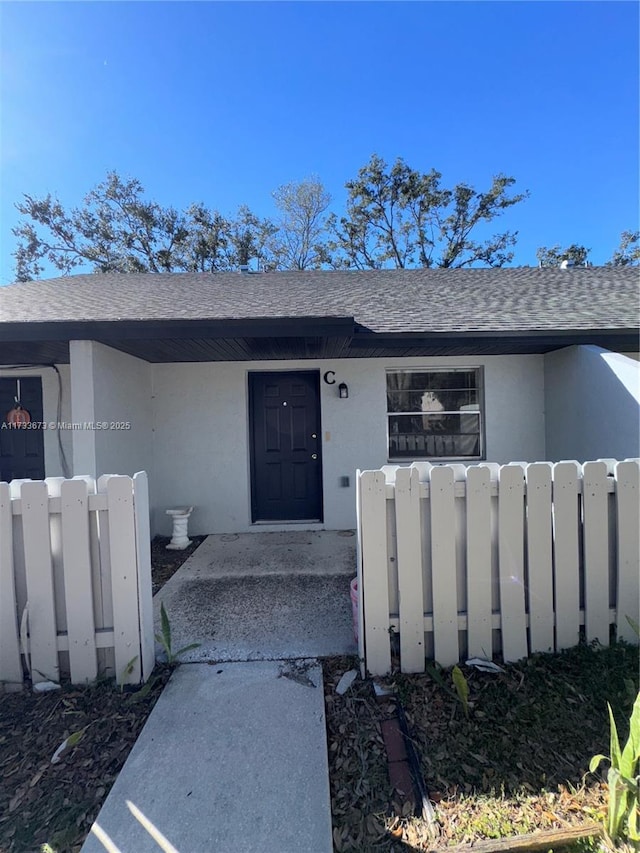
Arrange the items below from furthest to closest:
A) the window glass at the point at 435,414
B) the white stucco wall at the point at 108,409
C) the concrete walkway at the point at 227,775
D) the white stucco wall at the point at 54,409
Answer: the window glass at the point at 435,414 → the white stucco wall at the point at 54,409 → the white stucco wall at the point at 108,409 → the concrete walkway at the point at 227,775

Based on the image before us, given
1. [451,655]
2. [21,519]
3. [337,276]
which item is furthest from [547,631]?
[337,276]

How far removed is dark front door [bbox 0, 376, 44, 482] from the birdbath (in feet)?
7.25

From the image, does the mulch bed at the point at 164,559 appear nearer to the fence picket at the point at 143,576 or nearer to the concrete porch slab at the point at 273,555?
the concrete porch slab at the point at 273,555

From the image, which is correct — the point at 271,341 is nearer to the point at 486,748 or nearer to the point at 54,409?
the point at 54,409

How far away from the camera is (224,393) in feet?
19.0

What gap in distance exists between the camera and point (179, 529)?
5.36m

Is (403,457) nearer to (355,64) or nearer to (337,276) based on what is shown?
(337,276)

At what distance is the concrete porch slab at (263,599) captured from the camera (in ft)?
9.18

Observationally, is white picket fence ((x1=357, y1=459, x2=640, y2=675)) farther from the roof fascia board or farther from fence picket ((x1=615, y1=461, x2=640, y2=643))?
the roof fascia board

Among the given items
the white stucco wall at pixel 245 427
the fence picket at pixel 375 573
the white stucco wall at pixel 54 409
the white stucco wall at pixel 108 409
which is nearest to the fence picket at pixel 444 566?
the fence picket at pixel 375 573

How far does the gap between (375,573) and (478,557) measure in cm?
64

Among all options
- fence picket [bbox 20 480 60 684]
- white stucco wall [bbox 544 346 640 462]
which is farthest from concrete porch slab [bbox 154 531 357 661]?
white stucco wall [bbox 544 346 640 462]

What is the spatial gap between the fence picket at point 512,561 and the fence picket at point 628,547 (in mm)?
645

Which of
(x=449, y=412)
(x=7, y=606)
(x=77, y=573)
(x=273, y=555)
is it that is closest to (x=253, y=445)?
(x=273, y=555)
